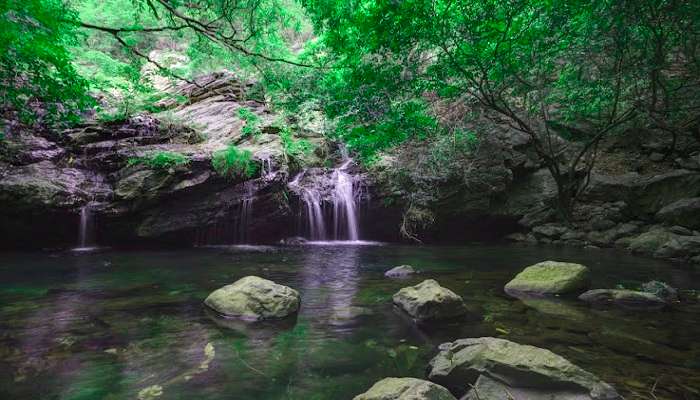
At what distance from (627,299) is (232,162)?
10644 millimetres

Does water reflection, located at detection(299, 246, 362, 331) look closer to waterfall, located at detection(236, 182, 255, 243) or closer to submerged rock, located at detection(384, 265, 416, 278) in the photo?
submerged rock, located at detection(384, 265, 416, 278)

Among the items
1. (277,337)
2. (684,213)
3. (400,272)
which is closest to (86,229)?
(400,272)

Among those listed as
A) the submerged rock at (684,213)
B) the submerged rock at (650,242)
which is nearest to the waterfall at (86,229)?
the submerged rock at (650,242)

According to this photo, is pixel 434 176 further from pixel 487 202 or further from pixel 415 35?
pixel 415 35

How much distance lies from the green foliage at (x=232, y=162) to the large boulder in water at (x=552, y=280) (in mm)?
8772

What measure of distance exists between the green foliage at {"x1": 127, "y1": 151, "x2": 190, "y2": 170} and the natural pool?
174 inches

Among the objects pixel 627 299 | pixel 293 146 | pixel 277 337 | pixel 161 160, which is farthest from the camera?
pixel 293 146

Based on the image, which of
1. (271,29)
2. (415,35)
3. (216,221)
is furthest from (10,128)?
(415,35)

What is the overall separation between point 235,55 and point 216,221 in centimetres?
731

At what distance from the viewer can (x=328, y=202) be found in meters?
15.0

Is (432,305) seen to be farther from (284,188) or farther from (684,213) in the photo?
(684,213)

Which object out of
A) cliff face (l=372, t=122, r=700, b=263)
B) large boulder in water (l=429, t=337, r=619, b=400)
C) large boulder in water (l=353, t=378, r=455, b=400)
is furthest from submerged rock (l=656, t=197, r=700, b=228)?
large boulder in water (l=353, t=378, r=455, b=400)

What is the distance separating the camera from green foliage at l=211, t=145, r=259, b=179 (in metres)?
12.6

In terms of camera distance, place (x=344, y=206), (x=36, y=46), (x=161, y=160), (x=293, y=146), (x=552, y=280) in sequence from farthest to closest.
A: (x=344, y=206) < (x=293, y=146) < (x=161, y=160) < (x=552, y=280) < (x=36, y=46)
